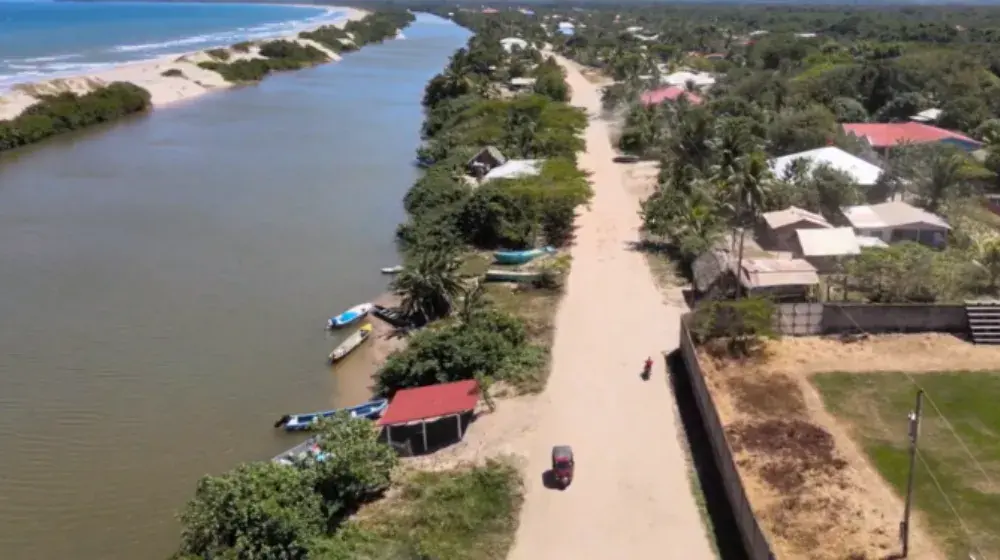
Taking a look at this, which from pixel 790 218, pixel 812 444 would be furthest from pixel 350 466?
pixel 790 218

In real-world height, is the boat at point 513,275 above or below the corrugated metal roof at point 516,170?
below

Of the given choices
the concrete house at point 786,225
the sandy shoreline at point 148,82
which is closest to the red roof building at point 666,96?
the concrete house at point 786,225

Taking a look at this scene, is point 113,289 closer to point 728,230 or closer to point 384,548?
point 384,548

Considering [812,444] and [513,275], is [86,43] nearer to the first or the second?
[513,275]

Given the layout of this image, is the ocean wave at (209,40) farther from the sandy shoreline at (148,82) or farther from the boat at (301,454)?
the boat at (301,454)

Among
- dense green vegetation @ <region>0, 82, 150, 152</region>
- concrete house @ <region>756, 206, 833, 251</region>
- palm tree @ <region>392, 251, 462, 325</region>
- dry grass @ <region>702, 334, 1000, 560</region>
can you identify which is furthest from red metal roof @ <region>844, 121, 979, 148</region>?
dense green vegetation @ <region>0, 82, 150, 152</region>
